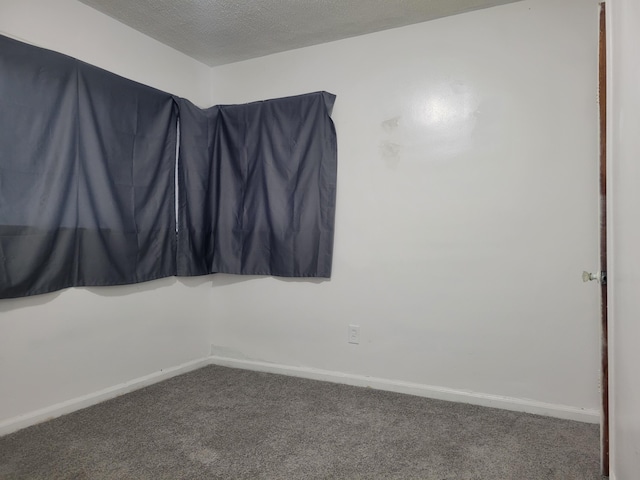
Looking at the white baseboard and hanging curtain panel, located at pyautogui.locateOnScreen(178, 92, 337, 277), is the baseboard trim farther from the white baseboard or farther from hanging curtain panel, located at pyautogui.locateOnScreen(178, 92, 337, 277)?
hanging curtain panel, located at pyautogui.locateOnScreen(178, 92, 337, 277)

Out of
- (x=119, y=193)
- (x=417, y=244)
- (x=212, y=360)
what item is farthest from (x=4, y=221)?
(x=417, y=244)

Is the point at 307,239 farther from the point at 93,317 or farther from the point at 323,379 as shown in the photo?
the point at 93,317

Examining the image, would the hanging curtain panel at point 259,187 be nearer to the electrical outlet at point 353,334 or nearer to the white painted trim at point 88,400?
the electrical outlet at point 353,334

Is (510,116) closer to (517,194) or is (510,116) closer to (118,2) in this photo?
(517,194)

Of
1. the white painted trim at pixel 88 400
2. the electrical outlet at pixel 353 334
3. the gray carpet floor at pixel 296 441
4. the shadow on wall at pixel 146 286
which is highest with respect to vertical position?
the shadow on wall at pixel 146 286

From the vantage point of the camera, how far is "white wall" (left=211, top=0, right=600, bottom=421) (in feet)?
7.39

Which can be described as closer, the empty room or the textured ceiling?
the empty room

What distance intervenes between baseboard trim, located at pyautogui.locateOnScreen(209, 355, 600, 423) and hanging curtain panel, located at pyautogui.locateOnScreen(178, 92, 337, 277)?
654 millimetres

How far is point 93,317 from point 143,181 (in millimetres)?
852

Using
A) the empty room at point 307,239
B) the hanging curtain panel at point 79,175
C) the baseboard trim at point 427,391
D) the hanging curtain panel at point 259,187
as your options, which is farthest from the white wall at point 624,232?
the hanging curtain panel at point 79,175

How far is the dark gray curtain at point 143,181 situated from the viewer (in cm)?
208

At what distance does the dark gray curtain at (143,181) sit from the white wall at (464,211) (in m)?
0.22

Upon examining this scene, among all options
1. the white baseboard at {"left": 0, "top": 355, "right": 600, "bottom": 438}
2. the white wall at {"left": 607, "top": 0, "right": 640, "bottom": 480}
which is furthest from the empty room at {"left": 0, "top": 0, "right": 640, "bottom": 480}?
the white wall at {"left": 607, "top": 0, "right": 640, "bottom": 480}

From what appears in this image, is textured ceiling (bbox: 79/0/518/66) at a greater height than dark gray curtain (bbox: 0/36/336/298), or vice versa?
textured ceiling (bbox: 79/0/518/66)
